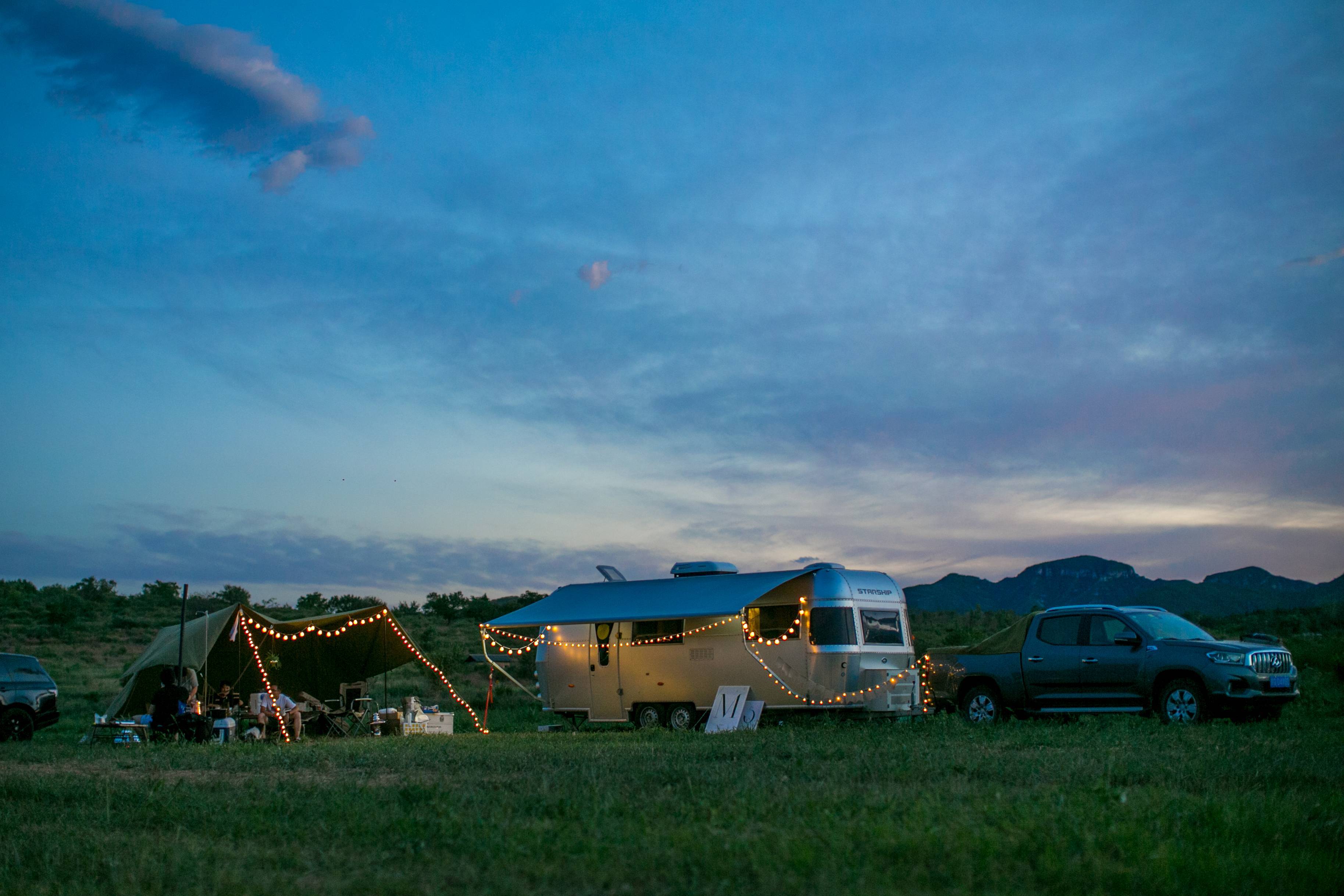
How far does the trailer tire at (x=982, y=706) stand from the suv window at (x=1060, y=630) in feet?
4.04

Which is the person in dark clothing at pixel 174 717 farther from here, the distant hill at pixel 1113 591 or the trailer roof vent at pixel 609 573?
the distant hill at pixel 1113 591

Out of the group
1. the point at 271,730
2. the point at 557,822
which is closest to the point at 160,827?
the point at 557,822

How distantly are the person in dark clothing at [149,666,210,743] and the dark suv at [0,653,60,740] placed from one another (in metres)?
2.55

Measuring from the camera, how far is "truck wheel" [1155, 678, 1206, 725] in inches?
582

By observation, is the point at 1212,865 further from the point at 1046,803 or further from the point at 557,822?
the point at 557,822

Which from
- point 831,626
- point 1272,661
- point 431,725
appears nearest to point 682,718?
point 831,626

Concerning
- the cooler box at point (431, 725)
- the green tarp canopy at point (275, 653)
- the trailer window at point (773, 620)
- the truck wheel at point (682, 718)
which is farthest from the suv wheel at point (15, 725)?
the trailer window at point (773, 620)

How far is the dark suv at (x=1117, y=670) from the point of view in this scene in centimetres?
1476

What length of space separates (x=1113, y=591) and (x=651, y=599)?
6700cm

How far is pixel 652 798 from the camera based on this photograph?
8.16 m

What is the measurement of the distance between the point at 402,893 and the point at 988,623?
34.0m

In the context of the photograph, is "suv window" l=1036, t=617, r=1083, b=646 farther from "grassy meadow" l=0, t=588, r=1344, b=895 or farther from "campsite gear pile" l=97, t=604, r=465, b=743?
"campsite gear pile" l=97, t=604, r=465, b=743

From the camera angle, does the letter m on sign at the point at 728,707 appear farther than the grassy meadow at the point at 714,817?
Yes

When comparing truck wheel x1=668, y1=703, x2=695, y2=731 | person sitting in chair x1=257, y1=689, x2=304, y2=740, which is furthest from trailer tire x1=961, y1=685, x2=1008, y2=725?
person sitting in chair x1=257, y1=689, x2=304, y2=740
